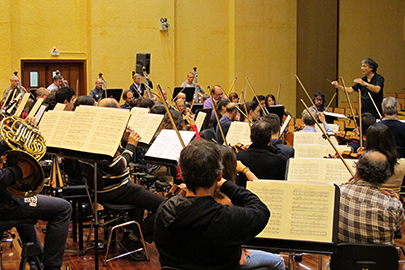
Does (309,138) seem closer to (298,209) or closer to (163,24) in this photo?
(298,209)

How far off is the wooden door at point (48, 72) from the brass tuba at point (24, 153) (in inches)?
346

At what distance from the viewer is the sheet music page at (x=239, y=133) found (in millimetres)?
5328

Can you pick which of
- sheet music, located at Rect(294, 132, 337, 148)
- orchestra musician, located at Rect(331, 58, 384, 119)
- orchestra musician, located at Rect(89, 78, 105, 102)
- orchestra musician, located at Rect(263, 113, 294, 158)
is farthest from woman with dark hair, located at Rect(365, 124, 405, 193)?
orchestra musician, located at Rect(89, 78, 105, 102)

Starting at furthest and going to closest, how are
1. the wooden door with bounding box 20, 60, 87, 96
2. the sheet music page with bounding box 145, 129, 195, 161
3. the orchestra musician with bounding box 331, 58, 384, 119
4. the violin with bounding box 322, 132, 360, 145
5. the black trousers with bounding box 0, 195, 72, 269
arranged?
the wooden door with bounding box 20, 60, 87, 96 → the orchestra musician with bounding box 331, 58, 384, 119 → the violin with bounding box 322, 132, 360, 145 → the sheet music page with bounding box 145, 129, 195, 161 → the black trousers with bounding box 0, 195, 72, 269

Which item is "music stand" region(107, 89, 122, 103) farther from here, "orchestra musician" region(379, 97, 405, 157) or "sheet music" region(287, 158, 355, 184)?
"sheet music" region(287, 158, 355, 184)

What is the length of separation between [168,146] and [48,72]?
332 inches

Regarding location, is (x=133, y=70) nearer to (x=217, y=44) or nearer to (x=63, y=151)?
(x=217, y=44)

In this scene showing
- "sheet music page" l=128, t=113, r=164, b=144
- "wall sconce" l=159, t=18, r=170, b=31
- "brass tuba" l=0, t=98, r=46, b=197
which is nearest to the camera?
"brass tuba" l=0, t=98, r=46, b=197

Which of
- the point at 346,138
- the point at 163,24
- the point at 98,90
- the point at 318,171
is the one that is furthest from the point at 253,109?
the point at 163,24

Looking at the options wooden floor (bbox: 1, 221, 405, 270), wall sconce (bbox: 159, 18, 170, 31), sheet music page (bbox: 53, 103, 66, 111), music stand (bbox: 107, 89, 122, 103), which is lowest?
wooden floor (bbox: 1, 221, 405, 270)

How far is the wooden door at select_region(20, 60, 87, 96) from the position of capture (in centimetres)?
1147

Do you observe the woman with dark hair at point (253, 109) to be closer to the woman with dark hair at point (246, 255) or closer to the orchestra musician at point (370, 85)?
the orchestra musician at point (370, 85)

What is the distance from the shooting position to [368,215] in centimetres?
269

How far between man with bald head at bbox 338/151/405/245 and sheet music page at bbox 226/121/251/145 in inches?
99.6
